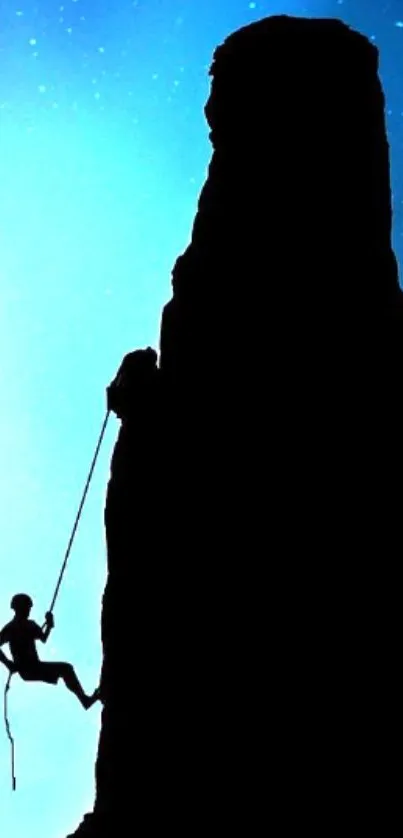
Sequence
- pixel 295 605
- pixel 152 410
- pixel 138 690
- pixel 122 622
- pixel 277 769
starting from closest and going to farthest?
pixel 277 769 → pixel 295 605 → pixel 138 690 → pixel 122 622 → pixel 152 410

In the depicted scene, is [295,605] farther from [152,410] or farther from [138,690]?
[152,410]

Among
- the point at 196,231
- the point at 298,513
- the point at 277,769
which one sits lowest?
the point at 277,769

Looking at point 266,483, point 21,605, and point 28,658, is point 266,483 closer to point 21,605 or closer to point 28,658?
point 21,605

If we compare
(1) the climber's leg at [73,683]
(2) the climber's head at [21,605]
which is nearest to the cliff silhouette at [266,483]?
(1) the climber's leg at [73,683]

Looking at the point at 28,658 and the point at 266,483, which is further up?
the point at 266,483

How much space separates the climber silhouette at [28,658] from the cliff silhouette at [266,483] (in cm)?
96

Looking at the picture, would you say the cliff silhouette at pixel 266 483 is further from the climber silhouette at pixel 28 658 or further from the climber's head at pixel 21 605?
the climber's head at pixel 21 605

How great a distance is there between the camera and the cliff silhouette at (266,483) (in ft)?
46.2

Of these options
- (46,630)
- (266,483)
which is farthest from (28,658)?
(266,483)

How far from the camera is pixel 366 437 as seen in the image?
16688 millimetres

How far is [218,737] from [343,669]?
2.49 m

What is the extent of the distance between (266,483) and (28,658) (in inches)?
233

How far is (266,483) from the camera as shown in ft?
53.7

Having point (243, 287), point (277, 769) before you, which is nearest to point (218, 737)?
point (277, 769)
